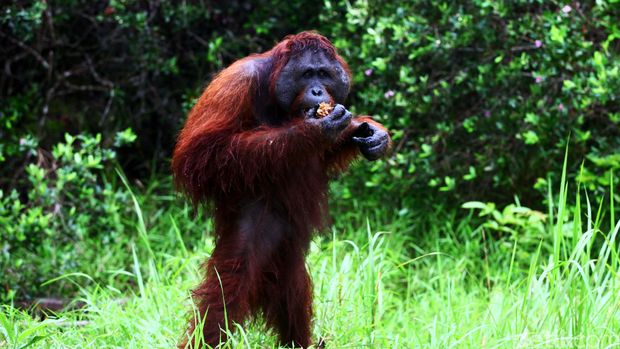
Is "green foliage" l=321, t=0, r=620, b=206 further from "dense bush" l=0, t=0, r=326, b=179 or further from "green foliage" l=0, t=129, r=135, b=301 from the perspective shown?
"green foliage" l=0, t=129, r=135, b=301

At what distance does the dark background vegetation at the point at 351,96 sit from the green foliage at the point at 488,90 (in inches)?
0.4

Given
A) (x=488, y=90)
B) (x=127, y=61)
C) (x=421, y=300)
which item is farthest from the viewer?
(x=127, y=61)

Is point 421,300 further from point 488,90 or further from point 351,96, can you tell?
point 351,96

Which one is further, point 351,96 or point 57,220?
point 351,96

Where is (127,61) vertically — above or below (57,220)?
above

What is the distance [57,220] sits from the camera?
5.12 metres

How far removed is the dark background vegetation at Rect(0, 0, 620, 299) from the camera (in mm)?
4750

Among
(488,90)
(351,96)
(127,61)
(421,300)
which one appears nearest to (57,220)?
(127,61)

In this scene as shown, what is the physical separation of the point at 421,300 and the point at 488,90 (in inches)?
52.9

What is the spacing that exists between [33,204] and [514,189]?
112 inches

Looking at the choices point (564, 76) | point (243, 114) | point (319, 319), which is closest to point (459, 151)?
point (564, 76)

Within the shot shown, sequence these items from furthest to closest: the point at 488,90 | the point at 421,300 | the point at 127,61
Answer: the point at 127,61, the point at 488,90, the point at 421,300

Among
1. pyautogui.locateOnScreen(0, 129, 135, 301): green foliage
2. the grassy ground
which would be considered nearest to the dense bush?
pyautogui.locateOnScreen(0, 129, 135, 301): green foliage

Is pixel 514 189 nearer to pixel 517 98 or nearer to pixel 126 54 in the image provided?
pixel 517 98
